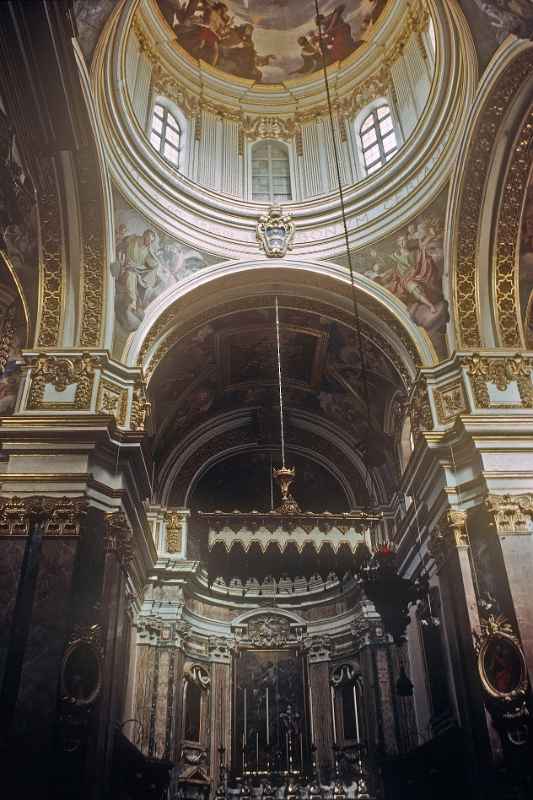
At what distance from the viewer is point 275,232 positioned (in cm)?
1341

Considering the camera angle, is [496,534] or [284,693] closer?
[496,534]

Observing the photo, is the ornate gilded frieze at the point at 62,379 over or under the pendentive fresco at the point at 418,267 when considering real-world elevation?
under

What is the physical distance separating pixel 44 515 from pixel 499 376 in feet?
23.9

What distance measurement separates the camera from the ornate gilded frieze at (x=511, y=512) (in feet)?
30.6

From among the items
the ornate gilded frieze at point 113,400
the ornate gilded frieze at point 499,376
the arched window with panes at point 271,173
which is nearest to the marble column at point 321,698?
the ornate gilded frieze at point 499,376

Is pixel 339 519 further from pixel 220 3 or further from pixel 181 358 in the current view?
pixel 220 3

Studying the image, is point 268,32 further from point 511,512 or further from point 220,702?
point 220,702

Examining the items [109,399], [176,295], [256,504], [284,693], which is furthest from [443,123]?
[284,693]

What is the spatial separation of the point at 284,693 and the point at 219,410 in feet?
22.3

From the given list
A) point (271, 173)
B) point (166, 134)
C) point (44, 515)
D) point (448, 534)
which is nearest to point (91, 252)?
point (166, 134)

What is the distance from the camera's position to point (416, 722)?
12.5 m

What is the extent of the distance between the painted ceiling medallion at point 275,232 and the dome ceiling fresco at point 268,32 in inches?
156

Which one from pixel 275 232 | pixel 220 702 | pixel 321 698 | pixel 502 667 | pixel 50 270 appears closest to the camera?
pixel 502 667

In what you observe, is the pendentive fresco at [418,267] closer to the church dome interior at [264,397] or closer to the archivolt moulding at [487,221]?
the church dome interior at [264,397]
